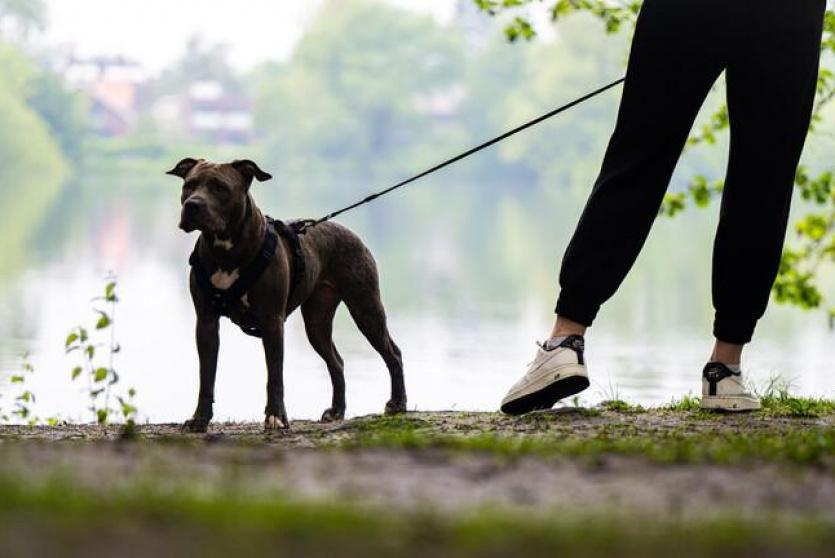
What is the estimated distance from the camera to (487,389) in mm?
17781

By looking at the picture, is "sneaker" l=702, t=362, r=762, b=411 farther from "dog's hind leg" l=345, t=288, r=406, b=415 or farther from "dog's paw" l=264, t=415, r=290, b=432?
"dog's hind leg" l=345, t=288, r=406, b=415

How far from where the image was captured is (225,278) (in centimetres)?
668

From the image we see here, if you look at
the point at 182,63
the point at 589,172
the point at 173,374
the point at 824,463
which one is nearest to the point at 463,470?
the point at 824,463

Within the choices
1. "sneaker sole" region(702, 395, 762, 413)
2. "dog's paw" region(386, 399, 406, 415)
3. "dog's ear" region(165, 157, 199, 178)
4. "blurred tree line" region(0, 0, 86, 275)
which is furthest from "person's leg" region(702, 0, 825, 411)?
"blurred tree line" region(0, 0, 86, 275)

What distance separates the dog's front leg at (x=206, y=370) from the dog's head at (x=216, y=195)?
0.43 metres

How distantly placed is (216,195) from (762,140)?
7.79ft

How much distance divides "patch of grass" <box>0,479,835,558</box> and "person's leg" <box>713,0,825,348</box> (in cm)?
269

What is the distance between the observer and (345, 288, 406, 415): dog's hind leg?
25.4ft

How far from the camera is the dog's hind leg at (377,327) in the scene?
774 centimetres

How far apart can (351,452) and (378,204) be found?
3090 inches

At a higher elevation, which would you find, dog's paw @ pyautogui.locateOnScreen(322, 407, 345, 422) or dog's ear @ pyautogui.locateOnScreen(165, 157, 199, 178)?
dog's ear @ pyautogui.locateOnScreen(165, 157, 199, 178)

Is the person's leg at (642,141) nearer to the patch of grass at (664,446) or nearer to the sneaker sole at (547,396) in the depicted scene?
the sneaker sole at (547,396)

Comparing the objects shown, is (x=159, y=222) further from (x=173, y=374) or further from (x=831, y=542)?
(x=831, y=542)

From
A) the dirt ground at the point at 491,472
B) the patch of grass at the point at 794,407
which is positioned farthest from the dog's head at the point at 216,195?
the patch of grass at the point at 794,407
